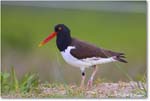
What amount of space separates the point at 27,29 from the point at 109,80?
0.49m

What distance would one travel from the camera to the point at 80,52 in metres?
3.48

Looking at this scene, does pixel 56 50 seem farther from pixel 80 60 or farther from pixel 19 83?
pixel 19 83

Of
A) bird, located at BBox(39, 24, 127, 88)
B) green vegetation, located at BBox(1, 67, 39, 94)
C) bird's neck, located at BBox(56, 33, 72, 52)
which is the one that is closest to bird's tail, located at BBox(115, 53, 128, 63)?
bird, located at BBox(39, 24, 127, 88)

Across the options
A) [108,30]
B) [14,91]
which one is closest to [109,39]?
[108,30]

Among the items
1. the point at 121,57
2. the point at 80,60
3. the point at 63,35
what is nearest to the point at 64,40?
the point at 63,35

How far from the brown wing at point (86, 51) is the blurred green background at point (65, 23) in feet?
0.08

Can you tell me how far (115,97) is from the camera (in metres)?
3.45

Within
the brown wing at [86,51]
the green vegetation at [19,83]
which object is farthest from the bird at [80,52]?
the green vegetation at [19,83]

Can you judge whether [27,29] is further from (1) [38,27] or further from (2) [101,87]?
(2) [101,87]

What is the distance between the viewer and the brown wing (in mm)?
3463

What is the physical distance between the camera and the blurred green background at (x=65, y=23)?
3.47m

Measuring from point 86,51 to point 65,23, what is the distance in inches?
6.9

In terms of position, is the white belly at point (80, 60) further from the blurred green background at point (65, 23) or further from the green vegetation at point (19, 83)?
the green vegetation at point (19, 83)

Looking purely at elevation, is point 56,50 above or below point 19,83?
above
